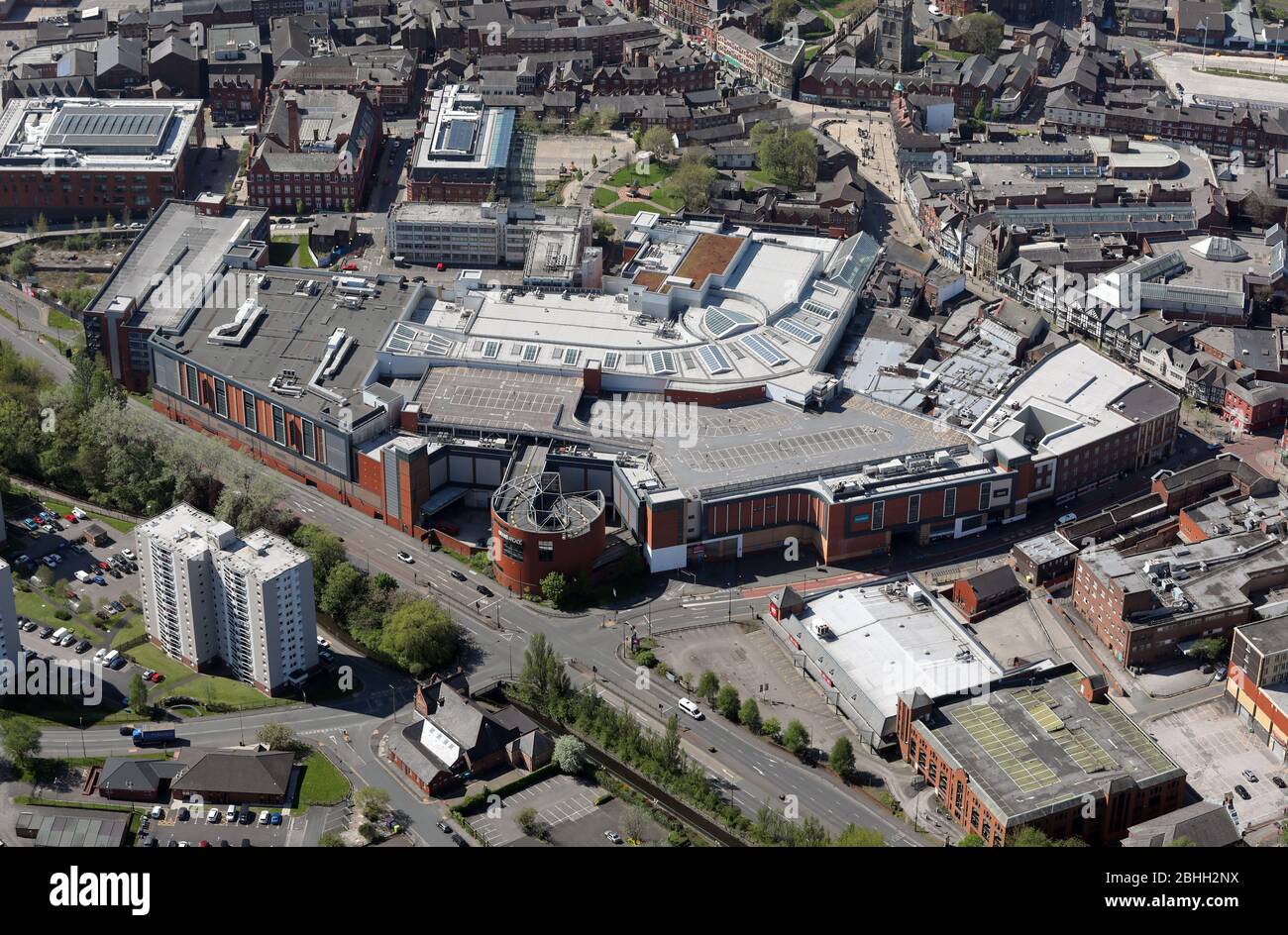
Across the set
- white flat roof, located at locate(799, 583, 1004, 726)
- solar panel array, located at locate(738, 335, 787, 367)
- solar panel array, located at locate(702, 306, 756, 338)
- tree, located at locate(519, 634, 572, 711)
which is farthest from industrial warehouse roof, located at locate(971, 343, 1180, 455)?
tree, located at locate(519, 634, 572, 711)

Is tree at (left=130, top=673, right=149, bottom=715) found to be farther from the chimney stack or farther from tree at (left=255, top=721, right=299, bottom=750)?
the chimney stack

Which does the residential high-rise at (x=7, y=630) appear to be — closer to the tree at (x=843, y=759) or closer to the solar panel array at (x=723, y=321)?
the tree at (x=843, y=759)

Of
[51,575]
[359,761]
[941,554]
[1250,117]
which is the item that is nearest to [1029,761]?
[941,554]

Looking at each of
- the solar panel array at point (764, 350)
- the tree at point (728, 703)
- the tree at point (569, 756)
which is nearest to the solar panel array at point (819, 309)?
the solar panel array at point (764, 350)

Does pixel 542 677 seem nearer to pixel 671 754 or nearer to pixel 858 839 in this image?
pixel 671 754

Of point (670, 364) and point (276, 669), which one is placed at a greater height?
point (670, 364)

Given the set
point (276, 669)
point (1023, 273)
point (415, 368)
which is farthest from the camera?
point (1023, 273)

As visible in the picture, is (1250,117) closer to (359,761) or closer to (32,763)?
(359,761)
